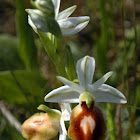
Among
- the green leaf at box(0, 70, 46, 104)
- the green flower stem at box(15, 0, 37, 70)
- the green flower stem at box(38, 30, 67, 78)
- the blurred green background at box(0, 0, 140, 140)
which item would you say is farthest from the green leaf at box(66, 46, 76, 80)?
the green flower stem at box(15, 0, 37, 70)

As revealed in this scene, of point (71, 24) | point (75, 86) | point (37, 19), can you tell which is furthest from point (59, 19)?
point (75, 86)

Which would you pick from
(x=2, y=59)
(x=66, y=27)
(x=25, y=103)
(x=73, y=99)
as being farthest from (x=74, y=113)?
(x=2, y=59)

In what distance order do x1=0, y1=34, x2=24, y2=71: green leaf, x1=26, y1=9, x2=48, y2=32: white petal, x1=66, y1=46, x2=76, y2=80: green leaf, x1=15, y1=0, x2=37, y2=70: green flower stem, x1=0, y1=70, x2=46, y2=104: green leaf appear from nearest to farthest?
x1=26, y1=9, x2=48, y2=32: white petal → x1=66, y1=46, x2=76, y2=80: green leaf → x1=0, y1=70, x2=46, y2=104: green leaf → x1=15, y1=0, x2=37, y2=70: green flower stem → x1=0, y1=34, x2=24, y2=71: green leaf

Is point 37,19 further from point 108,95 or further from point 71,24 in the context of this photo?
point 108,95

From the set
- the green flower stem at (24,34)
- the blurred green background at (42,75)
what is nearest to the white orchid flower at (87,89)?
the blurred green background at (42,75)

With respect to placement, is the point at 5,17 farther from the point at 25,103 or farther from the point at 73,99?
the point at 73,99

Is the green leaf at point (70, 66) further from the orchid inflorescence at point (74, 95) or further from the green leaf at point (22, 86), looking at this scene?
the green leaf at point (22, 86)

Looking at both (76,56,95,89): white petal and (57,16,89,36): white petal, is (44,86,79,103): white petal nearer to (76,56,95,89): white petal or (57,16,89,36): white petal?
(76,56,95,89): white petal
